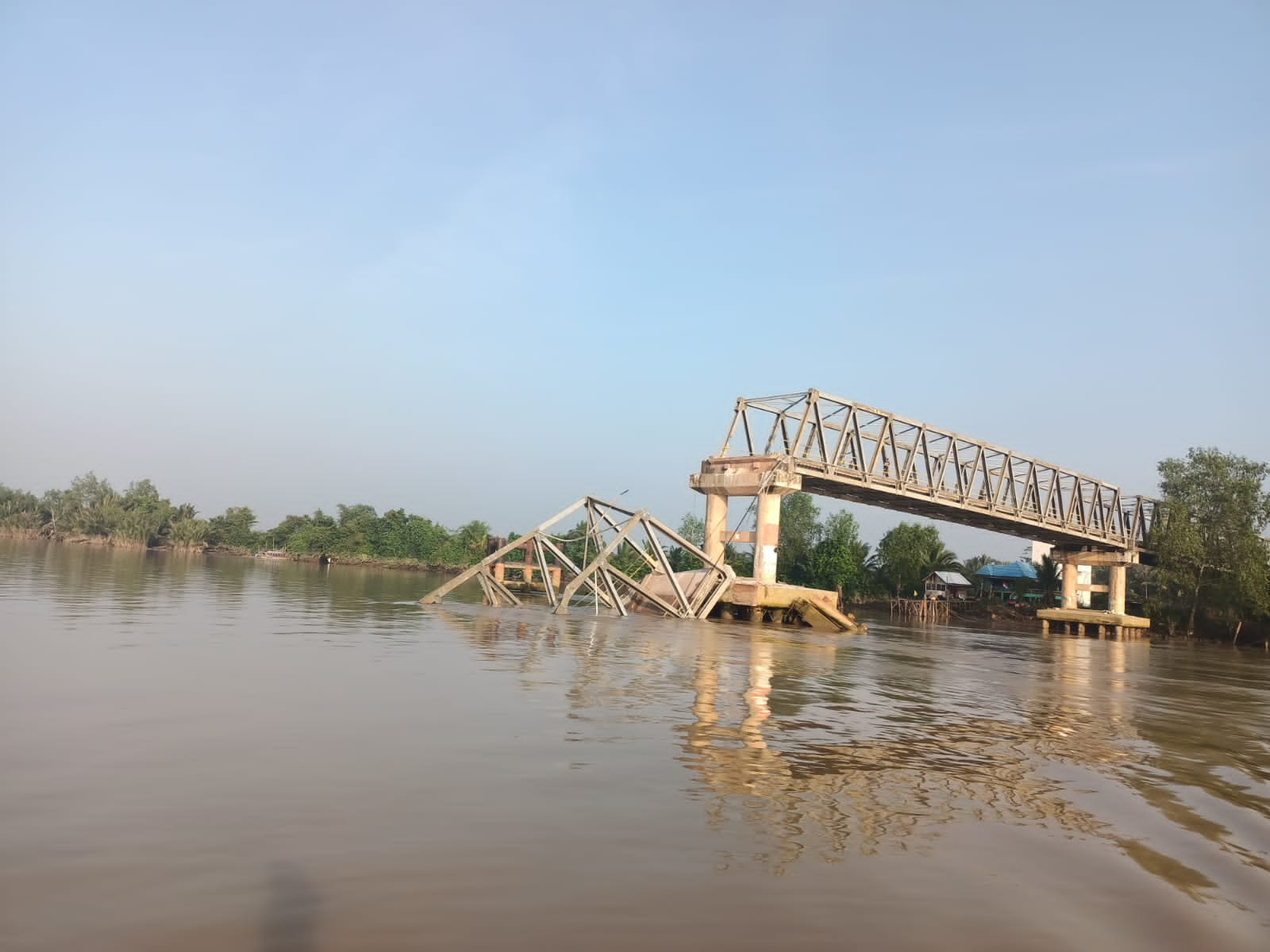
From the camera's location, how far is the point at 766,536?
40.3 m

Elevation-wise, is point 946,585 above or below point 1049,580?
below

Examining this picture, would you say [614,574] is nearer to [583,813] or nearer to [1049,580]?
[583,813]

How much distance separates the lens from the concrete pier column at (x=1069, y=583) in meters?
69.0

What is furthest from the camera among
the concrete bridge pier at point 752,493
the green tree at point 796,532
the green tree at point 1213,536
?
the green tree at point 796,532

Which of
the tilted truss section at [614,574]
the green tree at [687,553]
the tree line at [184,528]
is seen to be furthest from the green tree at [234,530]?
the tilted truss section at [614,574]

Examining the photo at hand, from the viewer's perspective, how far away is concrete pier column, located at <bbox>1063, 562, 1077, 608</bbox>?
69.0 meters

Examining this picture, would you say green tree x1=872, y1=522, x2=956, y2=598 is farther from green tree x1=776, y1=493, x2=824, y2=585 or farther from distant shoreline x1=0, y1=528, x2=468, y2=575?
distant shoreline x1=0, y1=528, x2=468, y2=575

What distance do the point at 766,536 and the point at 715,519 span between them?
334 cm

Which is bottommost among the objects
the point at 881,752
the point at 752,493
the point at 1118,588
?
the point at 881,752

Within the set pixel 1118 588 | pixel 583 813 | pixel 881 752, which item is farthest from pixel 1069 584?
pixel 583 813

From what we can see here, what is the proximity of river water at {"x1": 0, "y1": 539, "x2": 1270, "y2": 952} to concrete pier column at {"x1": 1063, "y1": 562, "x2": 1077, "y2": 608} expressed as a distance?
→ 61198 mm

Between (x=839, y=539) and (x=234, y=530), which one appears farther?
(x=234, y=530)

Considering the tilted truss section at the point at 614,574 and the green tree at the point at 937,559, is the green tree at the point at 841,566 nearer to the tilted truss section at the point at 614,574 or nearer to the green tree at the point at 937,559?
the green tree at the point at 937,559

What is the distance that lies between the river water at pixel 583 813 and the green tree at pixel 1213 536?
52.8m
